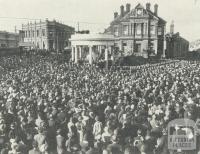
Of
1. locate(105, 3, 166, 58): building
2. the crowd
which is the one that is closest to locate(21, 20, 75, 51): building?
locate(105, 3, 166, 58): building

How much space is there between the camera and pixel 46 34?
6969cm

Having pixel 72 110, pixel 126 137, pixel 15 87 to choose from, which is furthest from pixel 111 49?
pixel 126 137

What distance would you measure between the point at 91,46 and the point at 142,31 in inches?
627

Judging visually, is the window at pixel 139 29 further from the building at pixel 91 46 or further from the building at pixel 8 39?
the building at pixel 8 39

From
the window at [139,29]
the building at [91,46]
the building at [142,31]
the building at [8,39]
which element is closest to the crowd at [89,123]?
the building at [91,46]

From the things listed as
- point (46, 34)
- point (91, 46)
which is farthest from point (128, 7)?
point (46, 34)

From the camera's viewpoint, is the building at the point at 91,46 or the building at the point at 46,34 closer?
the building at the point at 91,46

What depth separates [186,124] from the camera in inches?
455

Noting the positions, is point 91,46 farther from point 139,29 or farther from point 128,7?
point 128,7

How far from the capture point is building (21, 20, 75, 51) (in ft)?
229

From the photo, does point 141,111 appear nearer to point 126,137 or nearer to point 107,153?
point 126,137

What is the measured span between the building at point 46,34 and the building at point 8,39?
2.26 m

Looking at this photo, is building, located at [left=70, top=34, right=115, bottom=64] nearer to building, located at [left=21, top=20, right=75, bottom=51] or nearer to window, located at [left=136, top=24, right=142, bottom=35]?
window, located at [left=136, top=24, right=142, bottom=35]

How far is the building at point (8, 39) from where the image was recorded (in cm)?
6962
